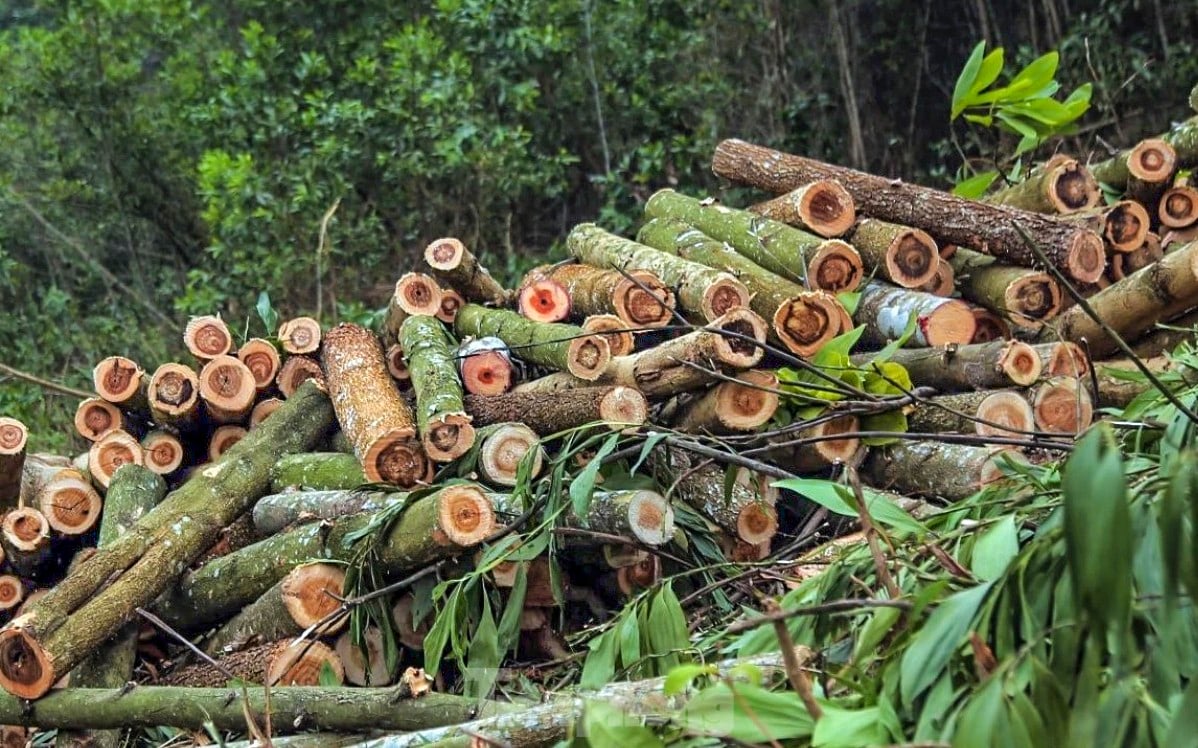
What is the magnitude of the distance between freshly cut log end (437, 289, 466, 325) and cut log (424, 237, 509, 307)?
0.05m

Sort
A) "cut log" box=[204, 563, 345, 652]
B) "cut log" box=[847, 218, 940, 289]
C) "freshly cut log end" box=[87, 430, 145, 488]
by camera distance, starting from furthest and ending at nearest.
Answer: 1. "freshly cut log end" box=[87, 430, 145, 488]
2. "cut log" box=[847, 218, 940, 289]
3. "cut log" box=[204, 563, 345, 652]

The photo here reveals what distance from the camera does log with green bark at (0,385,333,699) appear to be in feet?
13.2

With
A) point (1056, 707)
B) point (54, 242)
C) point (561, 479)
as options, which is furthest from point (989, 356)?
point (54, 242)

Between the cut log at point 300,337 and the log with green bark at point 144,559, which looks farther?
the cut log at point 300,337

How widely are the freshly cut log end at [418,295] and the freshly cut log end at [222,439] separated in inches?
32.9

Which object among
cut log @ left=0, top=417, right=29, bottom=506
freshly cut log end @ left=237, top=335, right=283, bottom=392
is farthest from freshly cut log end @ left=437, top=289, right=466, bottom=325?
cut log @ left=0, top=417, right=29, bottom=506

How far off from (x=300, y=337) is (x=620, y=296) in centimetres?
144

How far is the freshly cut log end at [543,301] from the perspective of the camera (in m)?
5.19

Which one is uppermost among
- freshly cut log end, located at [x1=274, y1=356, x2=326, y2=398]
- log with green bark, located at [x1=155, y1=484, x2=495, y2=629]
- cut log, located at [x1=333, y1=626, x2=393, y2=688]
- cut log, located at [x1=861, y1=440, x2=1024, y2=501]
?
freshly cut log end, located at [x1=274, y1=356, x2=326, y2=398]

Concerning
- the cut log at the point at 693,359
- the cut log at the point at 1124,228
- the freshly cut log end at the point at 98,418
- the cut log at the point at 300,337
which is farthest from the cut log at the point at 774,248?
the freshly cut log end at the point at 98,418

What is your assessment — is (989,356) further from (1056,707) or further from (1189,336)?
(1056,707)

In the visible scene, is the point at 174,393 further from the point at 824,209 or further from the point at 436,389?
the point at 824,209

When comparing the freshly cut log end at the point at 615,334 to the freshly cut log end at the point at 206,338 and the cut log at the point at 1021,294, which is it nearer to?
the cut log at the point at 1021,294

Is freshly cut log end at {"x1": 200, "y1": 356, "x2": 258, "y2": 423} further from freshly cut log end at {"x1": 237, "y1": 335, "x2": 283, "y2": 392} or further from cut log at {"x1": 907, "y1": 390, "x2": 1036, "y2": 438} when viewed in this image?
cut log at {"x1": 907, "y1": 390, "x2": 1036, "y2": 438}
